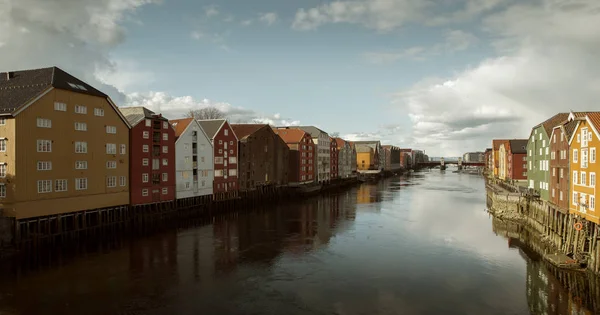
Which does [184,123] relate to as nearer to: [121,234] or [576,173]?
[121,234]

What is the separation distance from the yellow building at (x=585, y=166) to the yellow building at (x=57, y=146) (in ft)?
153

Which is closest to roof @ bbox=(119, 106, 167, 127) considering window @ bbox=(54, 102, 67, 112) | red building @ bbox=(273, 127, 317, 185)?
window @ bbox=(54, 102, 67, 112)

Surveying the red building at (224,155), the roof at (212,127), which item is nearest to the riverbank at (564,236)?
the red building at (224,155)

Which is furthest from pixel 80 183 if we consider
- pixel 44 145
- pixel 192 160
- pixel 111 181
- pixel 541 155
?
pixel 541 155

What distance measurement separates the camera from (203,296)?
75.8 feet

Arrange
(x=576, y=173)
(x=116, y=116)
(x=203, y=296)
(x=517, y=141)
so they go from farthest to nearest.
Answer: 1. (x=517, y=141)
2. (x=116, y=116)
3. (x=576, y=173)
4. (x=203, y=296)

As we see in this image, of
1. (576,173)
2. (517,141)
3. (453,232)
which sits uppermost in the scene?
(517,141)

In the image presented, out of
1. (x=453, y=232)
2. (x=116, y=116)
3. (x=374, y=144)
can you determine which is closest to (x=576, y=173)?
(x=453, y=232)

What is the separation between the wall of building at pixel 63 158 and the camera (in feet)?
109

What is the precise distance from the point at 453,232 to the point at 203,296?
31716 millimetres

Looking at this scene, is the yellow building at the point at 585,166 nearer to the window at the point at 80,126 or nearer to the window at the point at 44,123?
the window at the point at 80,126

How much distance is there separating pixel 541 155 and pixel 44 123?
57422 millimetres

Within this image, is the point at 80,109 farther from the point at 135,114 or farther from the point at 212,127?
the point at 212,127

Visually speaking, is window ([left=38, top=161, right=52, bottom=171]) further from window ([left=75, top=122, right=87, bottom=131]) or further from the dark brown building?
the dark brown building
